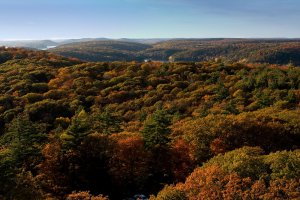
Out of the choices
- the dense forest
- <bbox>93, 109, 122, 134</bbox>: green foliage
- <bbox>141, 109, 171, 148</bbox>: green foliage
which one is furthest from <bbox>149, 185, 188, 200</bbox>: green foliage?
<bbox>93, 109, 122, 134</bbox>: green foliage

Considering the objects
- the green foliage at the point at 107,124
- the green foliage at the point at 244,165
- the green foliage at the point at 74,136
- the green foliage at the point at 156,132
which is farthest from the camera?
the green foliage at the point at 107,124

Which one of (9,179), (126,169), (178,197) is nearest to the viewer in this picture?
(178,197)

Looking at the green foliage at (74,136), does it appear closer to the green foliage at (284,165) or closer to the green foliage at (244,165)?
the green foliage at (244,165)

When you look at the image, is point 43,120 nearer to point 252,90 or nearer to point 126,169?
point 126,169

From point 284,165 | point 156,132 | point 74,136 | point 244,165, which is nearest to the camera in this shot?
point 284,165

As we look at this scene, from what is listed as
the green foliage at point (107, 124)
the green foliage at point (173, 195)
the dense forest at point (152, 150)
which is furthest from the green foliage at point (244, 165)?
the green foliage at point (107, 124)

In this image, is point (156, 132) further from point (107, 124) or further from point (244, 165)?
point (244, 165)

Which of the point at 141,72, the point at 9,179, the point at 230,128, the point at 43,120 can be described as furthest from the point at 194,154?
the point at 141,72

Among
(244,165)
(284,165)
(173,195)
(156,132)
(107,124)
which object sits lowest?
(107,124)

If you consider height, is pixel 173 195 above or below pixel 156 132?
above

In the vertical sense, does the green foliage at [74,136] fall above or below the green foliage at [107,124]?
above

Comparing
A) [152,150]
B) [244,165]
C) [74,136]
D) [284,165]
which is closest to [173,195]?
[244,165]
